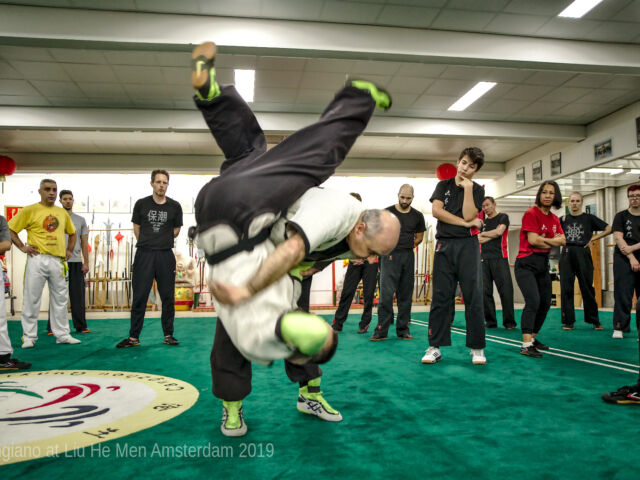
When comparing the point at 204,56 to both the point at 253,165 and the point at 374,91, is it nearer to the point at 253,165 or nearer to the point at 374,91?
the point at 253,165

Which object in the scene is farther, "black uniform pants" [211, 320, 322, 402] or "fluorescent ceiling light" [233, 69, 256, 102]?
"fluorescent ceiling light" [233, 69, 256, 102]

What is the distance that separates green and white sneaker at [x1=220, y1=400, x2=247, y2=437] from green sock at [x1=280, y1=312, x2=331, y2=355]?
774 mm

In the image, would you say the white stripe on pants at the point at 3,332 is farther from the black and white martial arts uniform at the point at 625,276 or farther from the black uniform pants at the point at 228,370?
the black and white martial arts uniform at the point at 625,276

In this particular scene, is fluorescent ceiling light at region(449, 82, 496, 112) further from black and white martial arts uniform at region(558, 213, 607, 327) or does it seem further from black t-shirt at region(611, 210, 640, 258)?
black t-shirt at region(611, 210, 640, 258)

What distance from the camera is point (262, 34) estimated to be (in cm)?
532

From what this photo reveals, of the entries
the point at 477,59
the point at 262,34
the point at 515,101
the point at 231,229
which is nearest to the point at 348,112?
the point at 231,229

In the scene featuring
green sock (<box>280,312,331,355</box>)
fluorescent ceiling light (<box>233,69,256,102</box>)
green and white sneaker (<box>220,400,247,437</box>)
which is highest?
fluorescent ceiling light (<box>233,69,256,102</box>)

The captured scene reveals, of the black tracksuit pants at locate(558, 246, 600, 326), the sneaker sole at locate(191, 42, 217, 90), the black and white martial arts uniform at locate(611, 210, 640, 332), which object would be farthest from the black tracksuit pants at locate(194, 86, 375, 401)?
the black tracksuit pants at locate(558, 246, 600, 326)

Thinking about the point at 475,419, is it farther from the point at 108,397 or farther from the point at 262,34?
the point at 262,34

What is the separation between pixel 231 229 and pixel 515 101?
300 inches

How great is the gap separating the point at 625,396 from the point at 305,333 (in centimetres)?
203

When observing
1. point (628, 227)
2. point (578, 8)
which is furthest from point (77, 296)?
point (578, 8)

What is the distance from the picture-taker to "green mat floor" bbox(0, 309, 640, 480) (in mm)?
1559

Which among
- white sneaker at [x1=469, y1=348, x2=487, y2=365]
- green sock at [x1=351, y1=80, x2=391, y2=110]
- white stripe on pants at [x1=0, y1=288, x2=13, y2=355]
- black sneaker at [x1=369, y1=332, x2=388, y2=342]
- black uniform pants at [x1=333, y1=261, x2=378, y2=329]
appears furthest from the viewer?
black uniform pants at [x1=333, y1=261, x2=378, y2=329]
